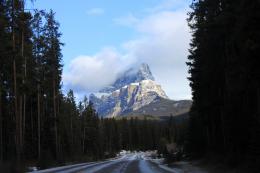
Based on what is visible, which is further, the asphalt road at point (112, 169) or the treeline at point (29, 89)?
the treeline at point (29, 89)

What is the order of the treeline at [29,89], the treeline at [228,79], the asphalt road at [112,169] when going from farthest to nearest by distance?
the treeline at [29,89] < the asphalt road at [112,169] < the treeline at [228,79]

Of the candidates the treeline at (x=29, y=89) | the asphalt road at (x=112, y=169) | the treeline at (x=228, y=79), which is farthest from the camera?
the treeline at (x=29, y=89)

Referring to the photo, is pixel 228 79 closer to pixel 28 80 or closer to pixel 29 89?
pixel 29 89

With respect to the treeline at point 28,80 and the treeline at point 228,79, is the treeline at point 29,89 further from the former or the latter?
the treeline at point 228,79

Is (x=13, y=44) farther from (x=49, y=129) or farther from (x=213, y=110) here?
(x=49, y=129)

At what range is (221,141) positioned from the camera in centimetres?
5025

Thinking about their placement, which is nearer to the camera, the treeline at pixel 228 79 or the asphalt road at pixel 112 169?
the treeline at pixel 228 79

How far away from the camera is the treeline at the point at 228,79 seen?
888 inches

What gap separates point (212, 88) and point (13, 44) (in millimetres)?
18946

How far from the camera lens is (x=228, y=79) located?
36.1 m

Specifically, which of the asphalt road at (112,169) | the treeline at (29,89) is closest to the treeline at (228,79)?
→ the asphalt road at (112,169)

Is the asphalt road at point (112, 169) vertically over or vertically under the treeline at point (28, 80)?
under

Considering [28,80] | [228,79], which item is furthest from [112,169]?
[28,80]

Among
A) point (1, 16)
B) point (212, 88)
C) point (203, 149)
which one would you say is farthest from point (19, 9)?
point (203, 149)
